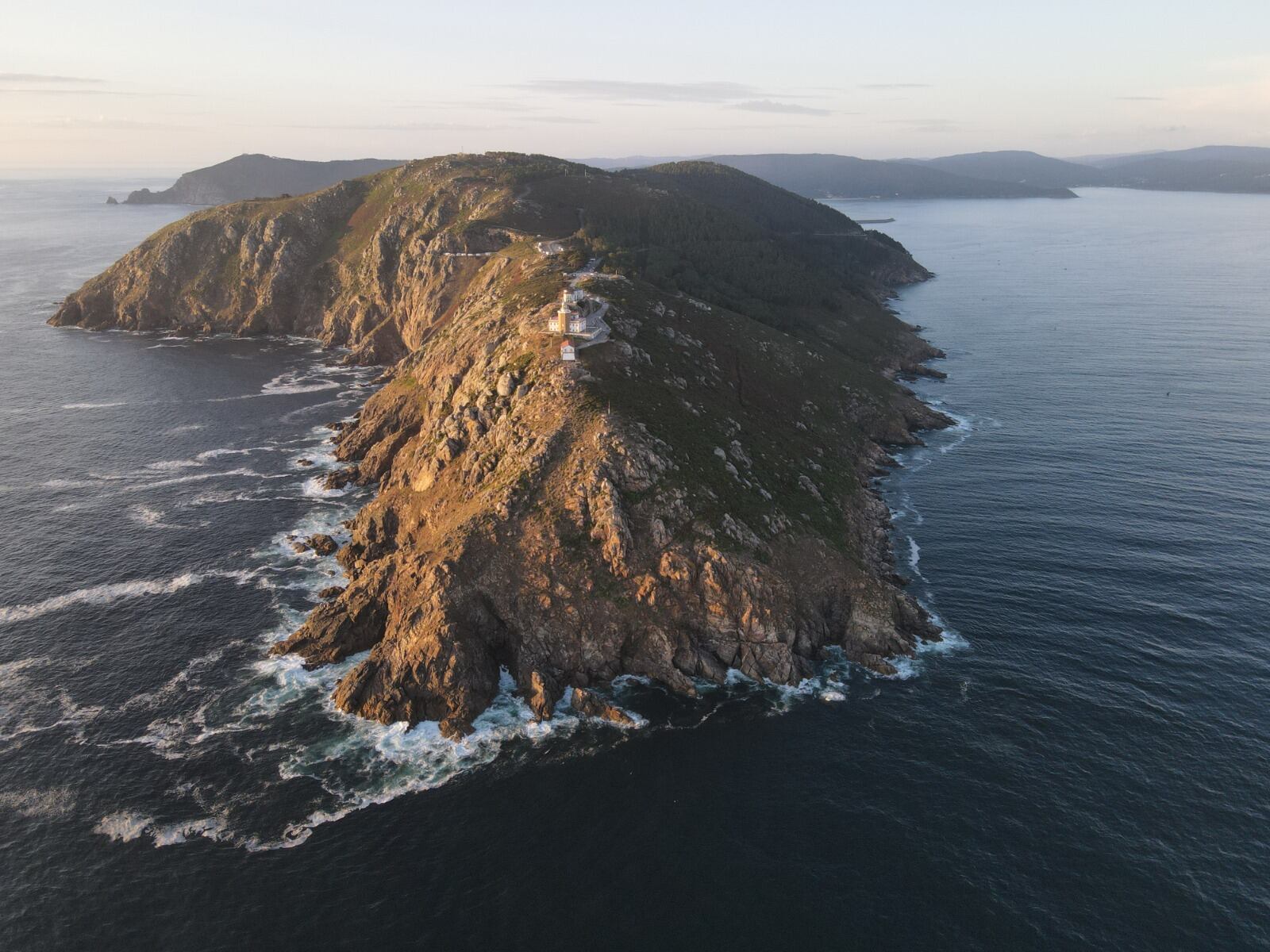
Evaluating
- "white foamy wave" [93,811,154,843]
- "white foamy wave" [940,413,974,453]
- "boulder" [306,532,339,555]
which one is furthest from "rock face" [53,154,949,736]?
"white foamy wave" [940,413,974,453]

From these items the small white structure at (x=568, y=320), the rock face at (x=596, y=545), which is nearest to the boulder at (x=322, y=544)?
the rock face at (x=596, y=545)

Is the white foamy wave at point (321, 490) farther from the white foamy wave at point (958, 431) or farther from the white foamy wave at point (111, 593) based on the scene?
the white foamy wave at point (958, 431)

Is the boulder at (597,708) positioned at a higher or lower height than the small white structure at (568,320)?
lower

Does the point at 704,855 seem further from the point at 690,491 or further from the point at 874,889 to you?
the point at 690,491

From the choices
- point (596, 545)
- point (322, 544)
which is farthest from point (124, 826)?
point (596, 545)

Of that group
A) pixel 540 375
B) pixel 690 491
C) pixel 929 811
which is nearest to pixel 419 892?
pixel 929 811

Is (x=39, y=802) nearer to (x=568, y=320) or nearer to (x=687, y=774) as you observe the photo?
(x=687, y=774)
